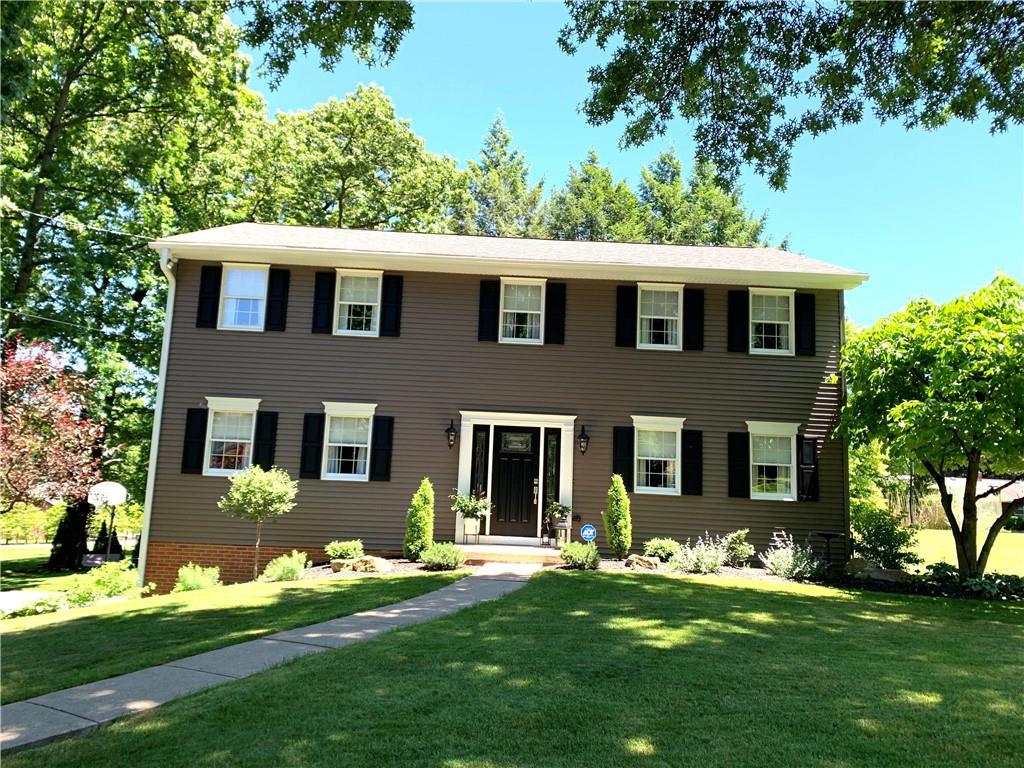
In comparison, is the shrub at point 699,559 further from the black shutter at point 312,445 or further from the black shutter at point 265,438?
the black shutter at point 265,438

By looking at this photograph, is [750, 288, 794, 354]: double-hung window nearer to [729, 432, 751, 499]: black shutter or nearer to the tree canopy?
[729, 432, 751, 499]: black shutter

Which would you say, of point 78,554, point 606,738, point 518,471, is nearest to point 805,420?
point 518,471

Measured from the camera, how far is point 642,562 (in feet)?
36.2

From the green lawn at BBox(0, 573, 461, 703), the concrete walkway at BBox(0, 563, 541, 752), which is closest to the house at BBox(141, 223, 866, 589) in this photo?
the green lawn at BBox(0, 573, 461, 703)

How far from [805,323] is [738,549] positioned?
15.5ft

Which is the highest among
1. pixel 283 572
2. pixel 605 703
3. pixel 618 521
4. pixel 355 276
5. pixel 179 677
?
pixel 355 276

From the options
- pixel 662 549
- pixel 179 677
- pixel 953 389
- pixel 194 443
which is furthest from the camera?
pixel 194 443

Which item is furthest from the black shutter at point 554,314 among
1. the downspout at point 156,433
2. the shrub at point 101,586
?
the shrub at point 101,586

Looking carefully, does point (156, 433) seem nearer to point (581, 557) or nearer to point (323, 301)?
point (323, 301)

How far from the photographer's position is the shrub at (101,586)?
954cm

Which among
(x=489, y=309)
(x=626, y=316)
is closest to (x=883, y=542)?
(x=626, y=316)

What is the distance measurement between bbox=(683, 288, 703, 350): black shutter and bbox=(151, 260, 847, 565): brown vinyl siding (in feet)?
0.60

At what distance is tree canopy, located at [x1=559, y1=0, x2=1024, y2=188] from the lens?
5699 millimetres

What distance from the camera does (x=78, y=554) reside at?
1894cm
